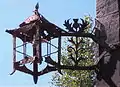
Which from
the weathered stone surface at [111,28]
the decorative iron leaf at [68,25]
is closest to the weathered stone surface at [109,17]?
the weathered stone surface at [111,28]

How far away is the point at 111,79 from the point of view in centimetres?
678

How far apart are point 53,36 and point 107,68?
931 millimetres

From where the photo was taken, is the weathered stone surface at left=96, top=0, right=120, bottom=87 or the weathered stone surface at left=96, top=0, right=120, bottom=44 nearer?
the weathered stone surface at left=96, top=0, right=120, bottom=87

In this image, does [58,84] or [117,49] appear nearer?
[117,49]

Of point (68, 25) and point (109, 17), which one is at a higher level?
point (109, 17)

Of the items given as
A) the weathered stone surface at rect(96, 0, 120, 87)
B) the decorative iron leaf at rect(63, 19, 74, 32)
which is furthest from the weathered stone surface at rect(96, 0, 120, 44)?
the decorative iron leaf at rect(63, 19, 74, 32)

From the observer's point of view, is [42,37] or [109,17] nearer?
[42,37]

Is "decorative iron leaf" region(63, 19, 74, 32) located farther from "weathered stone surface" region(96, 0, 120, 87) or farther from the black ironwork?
"weathered stone surface" region(96, 0, 120, 87)

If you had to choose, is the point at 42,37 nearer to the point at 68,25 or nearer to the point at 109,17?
the point at 68,25

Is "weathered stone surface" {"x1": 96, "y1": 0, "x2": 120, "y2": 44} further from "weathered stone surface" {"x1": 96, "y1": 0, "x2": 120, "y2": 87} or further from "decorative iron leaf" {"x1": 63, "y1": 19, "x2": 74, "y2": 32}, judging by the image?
"decorative iron leaf" {"x1": 63, "y1": 19, "x2": 74, "y2": 32}

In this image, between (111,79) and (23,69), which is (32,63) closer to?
(23,69)

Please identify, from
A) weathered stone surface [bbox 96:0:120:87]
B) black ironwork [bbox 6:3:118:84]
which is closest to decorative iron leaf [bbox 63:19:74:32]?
black ironwork [bbox 6:3:118:84]

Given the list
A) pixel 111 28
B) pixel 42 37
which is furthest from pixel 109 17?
pixel 42 37

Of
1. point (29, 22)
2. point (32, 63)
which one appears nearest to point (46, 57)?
point (32, 63)
